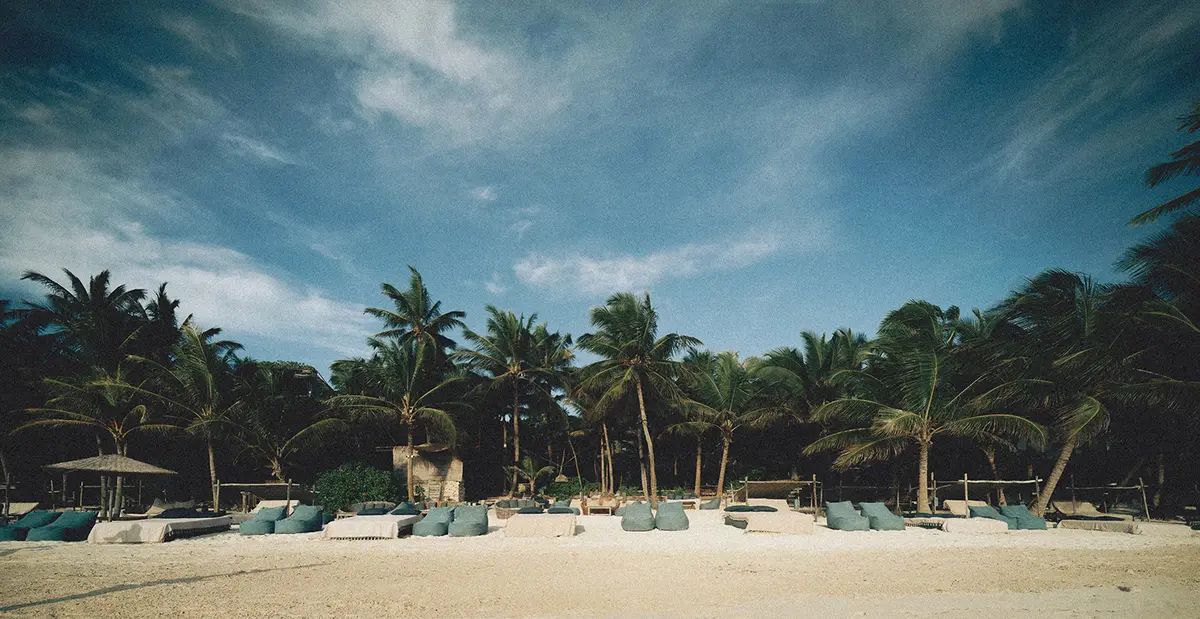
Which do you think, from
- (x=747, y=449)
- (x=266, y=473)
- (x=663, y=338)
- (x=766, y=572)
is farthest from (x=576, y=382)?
(x=766, y=572)

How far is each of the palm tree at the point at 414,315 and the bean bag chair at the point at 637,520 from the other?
423 inches

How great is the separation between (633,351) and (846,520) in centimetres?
933

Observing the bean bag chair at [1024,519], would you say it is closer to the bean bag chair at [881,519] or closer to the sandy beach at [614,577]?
the sandy beach at [614,577]

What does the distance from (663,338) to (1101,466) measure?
1537 centimetres

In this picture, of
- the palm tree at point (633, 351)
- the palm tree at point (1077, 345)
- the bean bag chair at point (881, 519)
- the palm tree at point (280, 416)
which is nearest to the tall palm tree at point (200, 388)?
the palm tree at point (280, 416)

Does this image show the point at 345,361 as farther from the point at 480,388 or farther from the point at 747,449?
the point at 747,449

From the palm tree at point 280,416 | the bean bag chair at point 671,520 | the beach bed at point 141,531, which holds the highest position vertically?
the palm tree at point 280,416

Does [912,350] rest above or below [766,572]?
above

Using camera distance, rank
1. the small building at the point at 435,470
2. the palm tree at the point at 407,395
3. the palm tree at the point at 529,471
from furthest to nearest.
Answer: the palm tree at the point at 529,471, the small building at the point at 435,470, the palm tree at the point at 407,395

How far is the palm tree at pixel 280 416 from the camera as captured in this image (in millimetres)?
22344

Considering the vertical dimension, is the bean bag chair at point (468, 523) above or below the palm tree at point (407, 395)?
below

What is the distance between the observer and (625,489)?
28.0 meters

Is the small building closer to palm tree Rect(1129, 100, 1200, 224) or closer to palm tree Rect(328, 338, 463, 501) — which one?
palm tree Rect(328, 338, 463, 501)

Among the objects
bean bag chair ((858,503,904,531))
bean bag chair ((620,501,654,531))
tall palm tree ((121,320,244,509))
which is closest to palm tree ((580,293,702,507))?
bean bag chair ((620,501,654,531))
